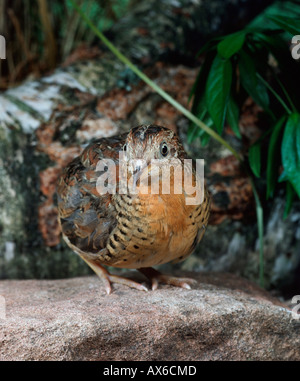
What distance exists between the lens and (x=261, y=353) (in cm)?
282

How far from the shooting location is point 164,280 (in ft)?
10.6

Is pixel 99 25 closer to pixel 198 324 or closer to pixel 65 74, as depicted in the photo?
pixel 65 74

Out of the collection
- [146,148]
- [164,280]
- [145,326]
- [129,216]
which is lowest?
[145,326]

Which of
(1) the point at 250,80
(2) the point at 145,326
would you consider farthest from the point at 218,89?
(2) the point at 145,326

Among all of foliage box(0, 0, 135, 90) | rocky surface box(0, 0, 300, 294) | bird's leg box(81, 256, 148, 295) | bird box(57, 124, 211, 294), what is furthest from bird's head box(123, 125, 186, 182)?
foliage box(0, 0, 135, 90)

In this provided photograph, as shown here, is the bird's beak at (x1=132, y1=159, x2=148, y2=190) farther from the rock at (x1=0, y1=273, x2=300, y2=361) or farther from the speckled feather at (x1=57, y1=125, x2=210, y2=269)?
the rock at (x1=0, y1=273, x2=300, y2=361)

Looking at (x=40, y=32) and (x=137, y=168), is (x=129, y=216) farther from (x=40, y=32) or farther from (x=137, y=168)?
(x=40, y=32)

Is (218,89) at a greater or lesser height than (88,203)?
greater

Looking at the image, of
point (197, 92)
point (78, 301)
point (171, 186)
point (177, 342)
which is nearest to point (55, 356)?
point (78, 301)

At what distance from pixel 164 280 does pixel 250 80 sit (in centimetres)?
150

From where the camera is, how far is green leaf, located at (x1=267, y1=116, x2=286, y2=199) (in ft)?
11.2

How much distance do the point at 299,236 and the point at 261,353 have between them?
1853mm

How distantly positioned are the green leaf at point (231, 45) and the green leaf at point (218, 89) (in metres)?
0.15

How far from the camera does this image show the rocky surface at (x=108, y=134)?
395 centimetres
